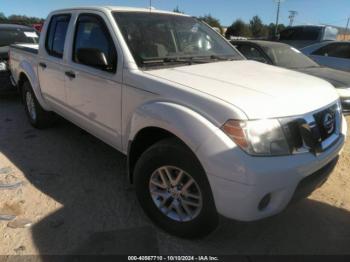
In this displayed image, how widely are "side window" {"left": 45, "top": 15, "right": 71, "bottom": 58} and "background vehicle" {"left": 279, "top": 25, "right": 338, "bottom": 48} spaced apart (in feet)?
30.1

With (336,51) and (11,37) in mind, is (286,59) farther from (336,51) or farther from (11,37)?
(11,37)

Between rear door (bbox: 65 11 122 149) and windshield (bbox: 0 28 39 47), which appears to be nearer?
rear door (bbox: 65 11 122 149)

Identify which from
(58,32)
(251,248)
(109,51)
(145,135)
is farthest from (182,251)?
(58,32)

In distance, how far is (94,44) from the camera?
3719 millimetres

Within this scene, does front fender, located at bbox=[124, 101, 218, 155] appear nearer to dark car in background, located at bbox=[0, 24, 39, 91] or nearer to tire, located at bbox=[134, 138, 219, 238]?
tire, located at bbox=[134, 138, 219, 238]

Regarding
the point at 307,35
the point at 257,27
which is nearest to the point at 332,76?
the point at 307,35

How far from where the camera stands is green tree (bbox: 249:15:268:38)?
222ft

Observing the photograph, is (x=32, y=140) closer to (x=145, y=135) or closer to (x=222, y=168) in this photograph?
(x=145, y=135)

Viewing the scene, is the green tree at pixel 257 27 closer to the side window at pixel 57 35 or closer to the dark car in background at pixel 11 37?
the dark car in background at pixel 11 37

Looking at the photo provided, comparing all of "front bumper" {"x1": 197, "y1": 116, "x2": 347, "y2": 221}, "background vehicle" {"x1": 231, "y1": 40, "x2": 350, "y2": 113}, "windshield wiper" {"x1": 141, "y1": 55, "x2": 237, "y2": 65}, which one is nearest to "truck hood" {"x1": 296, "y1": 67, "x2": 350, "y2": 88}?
"background vehicle" {"x1": 231, "y1": 40, "x2": 350, "y2": 113}

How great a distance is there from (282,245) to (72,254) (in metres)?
1.69

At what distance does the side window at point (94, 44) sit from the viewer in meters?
3.30

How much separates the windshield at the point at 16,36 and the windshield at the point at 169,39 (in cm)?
552

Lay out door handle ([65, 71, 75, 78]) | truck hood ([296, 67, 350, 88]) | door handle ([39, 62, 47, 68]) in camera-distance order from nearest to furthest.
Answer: door handle ([65, 71, 75, 78])
door handle ([39, 62, 47, 68])
truck hood ([296, 67, 350, 88])
